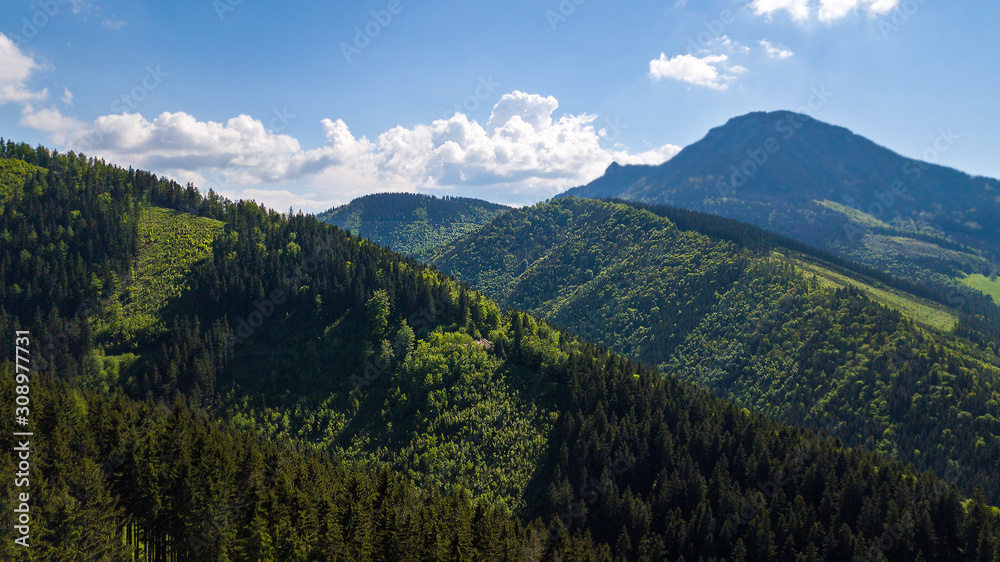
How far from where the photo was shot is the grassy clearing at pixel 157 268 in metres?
143

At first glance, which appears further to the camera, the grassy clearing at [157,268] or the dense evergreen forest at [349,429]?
the grassy clearing at [157,268]

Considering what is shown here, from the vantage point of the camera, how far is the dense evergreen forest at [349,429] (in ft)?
205

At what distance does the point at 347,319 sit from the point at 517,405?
5966cm

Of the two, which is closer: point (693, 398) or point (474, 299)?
point (693, 398)

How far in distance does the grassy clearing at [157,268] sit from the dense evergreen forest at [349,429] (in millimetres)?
863

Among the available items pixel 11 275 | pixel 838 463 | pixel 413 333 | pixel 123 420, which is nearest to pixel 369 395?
pixel 413 333

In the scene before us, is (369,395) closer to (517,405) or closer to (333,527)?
(517,405)

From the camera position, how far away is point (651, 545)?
294ft

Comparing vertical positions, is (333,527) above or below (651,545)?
above

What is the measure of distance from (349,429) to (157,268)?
319 feet

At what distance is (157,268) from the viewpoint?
16512 cm

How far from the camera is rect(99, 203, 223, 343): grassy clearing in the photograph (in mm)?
142750

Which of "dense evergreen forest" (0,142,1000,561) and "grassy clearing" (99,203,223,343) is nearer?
"dense evergreen forest" (0,142,1000,561)

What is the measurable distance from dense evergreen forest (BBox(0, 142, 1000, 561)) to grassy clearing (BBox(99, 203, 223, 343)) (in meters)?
0.86
